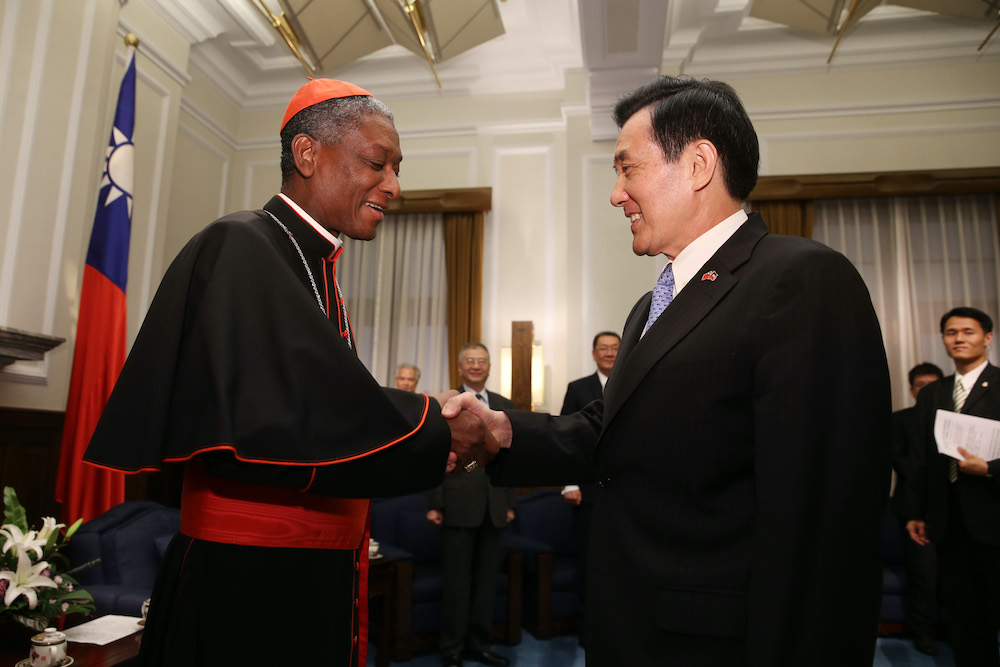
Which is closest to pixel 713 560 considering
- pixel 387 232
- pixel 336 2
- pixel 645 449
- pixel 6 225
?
pixel 645 449

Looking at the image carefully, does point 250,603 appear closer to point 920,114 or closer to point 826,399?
point 826,399

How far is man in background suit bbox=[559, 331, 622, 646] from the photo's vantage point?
501 centimetres

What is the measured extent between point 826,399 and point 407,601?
396 cm

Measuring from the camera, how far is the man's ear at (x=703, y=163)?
5.29ft

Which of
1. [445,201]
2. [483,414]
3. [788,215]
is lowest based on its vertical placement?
[483,414]

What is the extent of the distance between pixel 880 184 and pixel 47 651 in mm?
6822

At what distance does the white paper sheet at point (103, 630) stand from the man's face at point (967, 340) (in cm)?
435

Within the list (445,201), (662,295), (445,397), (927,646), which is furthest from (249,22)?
(927,646)

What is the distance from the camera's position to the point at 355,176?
1.79 metres

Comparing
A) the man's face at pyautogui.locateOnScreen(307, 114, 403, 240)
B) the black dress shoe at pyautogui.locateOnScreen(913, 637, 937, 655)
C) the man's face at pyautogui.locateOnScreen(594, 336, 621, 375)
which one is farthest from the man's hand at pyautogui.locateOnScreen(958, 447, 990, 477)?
the man's face at pyautogui.locateOnScreen(307, 114, 403, 240)

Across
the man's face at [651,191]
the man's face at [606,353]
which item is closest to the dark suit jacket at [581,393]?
the man's face at [606,353]

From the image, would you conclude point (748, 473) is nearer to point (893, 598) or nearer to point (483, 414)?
point (483, 414)

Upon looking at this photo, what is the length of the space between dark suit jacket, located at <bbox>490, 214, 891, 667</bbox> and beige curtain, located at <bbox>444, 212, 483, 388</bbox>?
5530 millimetres

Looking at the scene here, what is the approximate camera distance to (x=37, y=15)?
4.40 m
